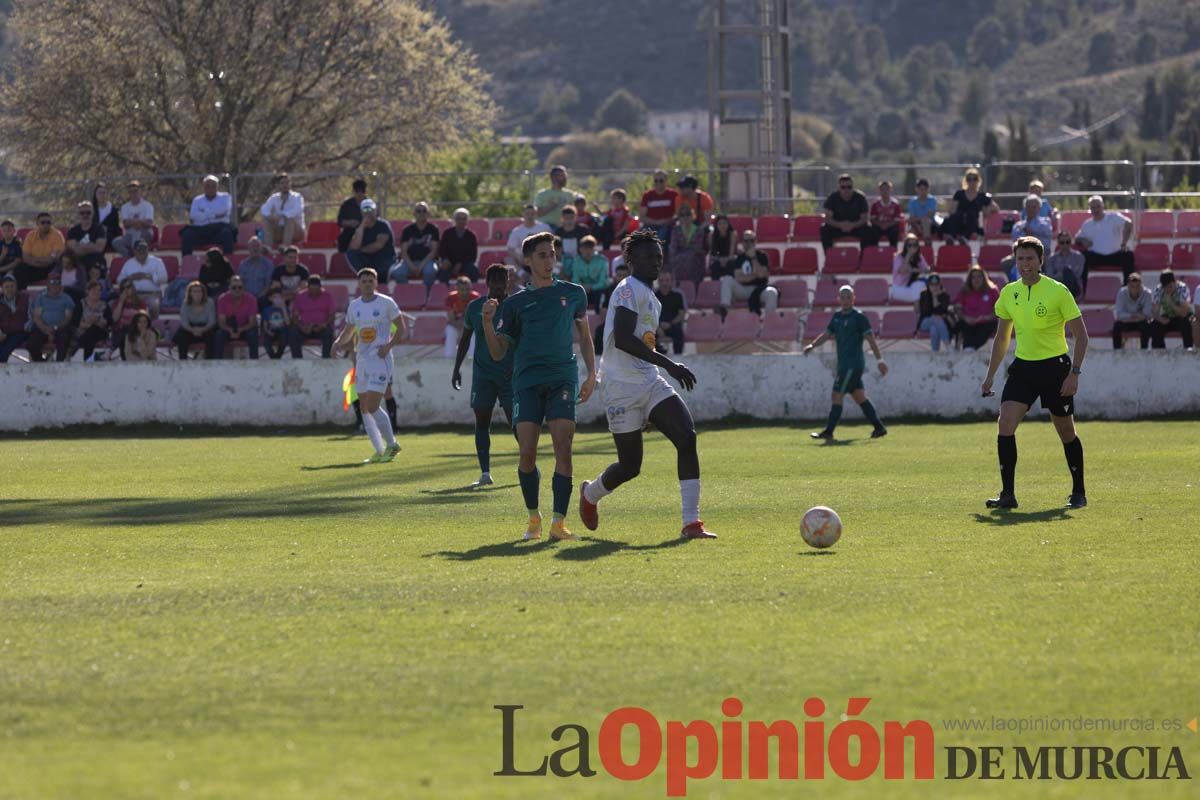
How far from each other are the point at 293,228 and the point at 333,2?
20260 mm

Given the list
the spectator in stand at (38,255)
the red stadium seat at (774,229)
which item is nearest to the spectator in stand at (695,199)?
the red stadium seat at (774,229)

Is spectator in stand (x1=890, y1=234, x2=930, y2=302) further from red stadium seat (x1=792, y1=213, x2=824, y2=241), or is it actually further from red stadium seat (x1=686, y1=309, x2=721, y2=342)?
red stadium seat (x1=686, y1=309, x2=721, y2=342)

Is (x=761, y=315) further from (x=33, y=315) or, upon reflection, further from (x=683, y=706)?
(x=683, y=706)

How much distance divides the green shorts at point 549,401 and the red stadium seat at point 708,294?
54.1 ft

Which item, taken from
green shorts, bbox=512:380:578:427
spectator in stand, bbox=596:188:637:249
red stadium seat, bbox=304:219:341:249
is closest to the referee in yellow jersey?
green shorts, bbox=512:380:578:427

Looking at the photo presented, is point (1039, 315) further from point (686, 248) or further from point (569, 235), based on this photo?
point (569, 235)

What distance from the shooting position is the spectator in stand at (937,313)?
26656mm

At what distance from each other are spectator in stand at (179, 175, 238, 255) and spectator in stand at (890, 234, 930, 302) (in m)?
11.4

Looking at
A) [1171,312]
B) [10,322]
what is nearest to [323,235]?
[10,322]

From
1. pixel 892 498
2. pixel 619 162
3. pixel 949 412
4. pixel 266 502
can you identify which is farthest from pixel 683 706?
pixel 619 162

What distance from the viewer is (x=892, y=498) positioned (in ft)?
46.4

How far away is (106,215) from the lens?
29375 mm

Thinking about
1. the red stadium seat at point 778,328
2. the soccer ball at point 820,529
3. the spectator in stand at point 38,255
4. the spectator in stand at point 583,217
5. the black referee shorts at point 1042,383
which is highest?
the spectator in stand at point 583,217

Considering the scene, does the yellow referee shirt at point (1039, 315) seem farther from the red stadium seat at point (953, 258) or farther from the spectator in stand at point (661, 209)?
the red stadium seat at point (953, 258)
